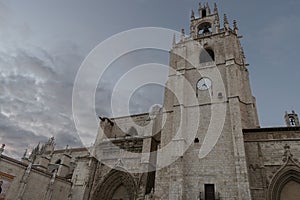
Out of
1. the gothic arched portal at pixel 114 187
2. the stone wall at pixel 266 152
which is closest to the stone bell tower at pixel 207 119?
the stone wall at pixel 266 152

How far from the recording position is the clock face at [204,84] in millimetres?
16484

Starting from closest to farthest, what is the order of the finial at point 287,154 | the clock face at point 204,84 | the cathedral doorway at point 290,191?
the cathedral doorway at point 290,191 < the finial at point 287,154 < the clock face at point 204,84

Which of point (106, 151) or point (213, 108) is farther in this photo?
point (106, 151)

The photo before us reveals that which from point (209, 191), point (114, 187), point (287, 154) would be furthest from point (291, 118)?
point (114, 187)

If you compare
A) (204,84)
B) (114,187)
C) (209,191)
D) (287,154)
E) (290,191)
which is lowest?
(209,191)

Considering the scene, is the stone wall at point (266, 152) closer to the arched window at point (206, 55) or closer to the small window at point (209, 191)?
the small window at point (209, 191)

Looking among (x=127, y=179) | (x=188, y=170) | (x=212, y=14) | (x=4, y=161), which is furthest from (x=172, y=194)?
(x=212, y=14)

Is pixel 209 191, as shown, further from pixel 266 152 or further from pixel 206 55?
pixel 206 55

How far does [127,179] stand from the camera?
15766 mm

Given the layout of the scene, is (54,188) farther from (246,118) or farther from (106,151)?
(246,118)

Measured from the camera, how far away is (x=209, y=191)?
40.5 ft

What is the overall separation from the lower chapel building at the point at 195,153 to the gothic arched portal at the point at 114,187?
0.24 feet

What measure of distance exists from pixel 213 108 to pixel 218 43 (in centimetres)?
706

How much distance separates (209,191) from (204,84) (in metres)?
8.36
